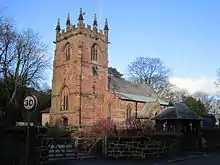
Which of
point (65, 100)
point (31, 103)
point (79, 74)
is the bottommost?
point (31, 103)

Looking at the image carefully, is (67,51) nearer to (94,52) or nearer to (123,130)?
(94,52)

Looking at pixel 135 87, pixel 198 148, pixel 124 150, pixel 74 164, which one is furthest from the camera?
pixel 135 87

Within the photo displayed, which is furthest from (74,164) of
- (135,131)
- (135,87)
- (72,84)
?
(135,87)

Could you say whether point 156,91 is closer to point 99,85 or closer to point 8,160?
point 99,85

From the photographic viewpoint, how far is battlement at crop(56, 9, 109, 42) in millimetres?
51938

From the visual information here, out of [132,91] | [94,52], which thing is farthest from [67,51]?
[132,91]

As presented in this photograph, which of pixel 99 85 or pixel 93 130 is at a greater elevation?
pixel 99 85

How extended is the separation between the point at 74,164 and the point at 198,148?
18939 mm

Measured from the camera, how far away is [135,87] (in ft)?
201

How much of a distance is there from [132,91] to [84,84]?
1194cm

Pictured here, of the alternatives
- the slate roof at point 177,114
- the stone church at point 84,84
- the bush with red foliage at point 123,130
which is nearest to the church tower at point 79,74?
the stone church at point 84,84

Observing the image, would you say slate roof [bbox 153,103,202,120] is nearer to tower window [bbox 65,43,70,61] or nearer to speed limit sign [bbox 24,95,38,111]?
speed limit sign [bbox 24,95,38,111]

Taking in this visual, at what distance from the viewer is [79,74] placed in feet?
165

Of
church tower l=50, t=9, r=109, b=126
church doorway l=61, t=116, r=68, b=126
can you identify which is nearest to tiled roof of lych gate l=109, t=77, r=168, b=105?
church tower l=50, t=9, r=109, b=126
